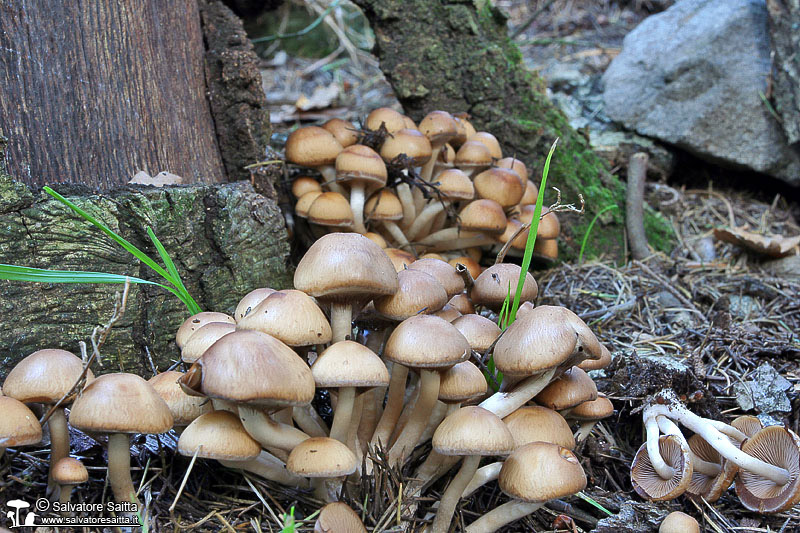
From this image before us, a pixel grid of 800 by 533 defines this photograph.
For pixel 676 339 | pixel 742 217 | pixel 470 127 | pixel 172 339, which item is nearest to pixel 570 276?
pixel 676 339

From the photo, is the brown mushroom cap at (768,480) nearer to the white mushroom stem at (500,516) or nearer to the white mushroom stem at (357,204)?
the white mushroom stem at (500,516)

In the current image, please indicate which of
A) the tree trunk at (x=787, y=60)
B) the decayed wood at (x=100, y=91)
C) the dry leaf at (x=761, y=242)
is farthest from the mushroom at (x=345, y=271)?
the tree trunk at (x=787, y=60)

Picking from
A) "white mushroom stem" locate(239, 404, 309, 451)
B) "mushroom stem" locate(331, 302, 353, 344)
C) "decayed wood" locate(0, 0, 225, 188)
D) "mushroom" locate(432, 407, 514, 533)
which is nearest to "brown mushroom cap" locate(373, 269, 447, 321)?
"mushroom stem" locate(331, 302, 353, 344)

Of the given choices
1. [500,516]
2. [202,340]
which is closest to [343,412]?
[202,340]

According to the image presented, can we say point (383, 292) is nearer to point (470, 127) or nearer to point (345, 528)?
point (345, 528)

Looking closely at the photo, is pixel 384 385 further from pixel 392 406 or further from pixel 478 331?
pixel 478 331

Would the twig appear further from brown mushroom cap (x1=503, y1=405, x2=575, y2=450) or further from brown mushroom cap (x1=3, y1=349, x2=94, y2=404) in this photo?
brown mushroom cap (x1=3, y1=349, x2=94, y2=404)
